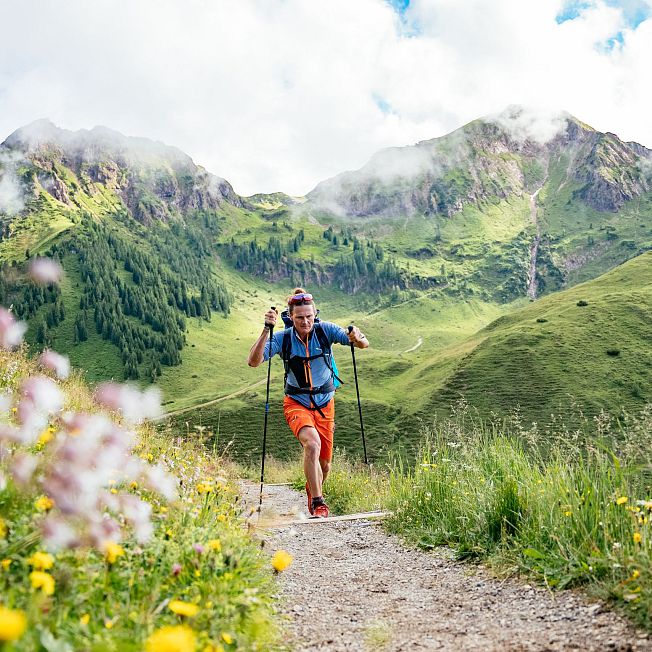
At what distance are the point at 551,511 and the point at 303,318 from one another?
516 cm

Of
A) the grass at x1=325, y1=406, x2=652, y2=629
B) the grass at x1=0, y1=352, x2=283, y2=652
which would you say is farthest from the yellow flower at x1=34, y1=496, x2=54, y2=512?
the grass at x1=325, y1=406, x2=652, y2=629

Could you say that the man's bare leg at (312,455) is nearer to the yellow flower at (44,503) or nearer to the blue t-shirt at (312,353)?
the blue t-shirt at (312,353)

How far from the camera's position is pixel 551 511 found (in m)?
5.77

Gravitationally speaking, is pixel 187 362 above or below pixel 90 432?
below

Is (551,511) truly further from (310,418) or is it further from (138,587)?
(310,418)

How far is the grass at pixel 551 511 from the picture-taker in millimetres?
4695

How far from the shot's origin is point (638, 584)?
13.8 ft

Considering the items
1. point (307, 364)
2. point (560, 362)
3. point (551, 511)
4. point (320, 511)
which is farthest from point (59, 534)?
point (560, 362)

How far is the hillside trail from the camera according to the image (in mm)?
4059

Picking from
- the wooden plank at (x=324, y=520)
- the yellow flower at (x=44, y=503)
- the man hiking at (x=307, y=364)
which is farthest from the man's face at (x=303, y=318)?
the yellow flower at (x=44, y=503)

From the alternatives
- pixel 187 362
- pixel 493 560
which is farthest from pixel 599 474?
pixel 187 362

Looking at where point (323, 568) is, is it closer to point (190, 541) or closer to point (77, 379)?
point (190, 541)

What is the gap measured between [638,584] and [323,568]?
3569 millimetres

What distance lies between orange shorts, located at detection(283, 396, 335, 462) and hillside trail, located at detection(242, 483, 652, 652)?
2.32m
